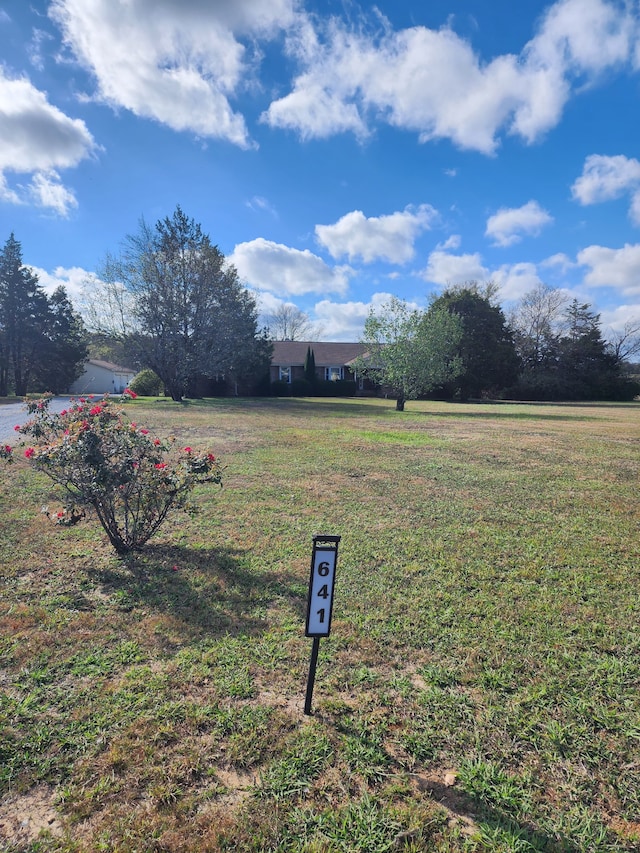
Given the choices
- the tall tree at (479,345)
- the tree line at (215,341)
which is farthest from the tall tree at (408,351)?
the tall tree at (479,345)

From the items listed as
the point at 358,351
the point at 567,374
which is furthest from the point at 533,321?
the point at 358,351

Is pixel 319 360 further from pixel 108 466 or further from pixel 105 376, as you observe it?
pixel 108 466

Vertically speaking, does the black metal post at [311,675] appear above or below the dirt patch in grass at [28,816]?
above

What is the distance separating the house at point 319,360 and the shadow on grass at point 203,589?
36037 millimetres

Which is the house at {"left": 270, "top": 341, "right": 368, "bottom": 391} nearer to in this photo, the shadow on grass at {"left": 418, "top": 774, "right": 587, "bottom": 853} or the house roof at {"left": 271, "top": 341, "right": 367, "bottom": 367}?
the house roof at {"left": 271, "top": 341, "right": 367, "bottom": 367}

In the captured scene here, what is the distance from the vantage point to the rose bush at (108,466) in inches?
132

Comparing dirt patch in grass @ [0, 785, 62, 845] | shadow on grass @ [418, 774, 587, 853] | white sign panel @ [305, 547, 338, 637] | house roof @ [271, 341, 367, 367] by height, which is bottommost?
shadow on grass @ [418, 774, 587, 853]

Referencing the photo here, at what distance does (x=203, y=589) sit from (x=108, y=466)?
1.21 metres

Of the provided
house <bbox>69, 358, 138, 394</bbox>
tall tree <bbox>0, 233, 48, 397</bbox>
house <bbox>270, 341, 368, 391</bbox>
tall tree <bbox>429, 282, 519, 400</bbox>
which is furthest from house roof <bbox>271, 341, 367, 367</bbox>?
tall tree <bbox>0, 233, 48, 397</bbox>

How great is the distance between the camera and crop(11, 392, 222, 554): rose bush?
11.0 ft

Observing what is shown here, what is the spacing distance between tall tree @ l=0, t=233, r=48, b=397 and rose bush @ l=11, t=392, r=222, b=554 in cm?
3024

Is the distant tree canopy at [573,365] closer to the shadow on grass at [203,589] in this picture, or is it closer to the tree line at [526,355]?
the tree line at [526,355]

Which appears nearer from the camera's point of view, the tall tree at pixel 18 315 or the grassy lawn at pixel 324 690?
the grassy lawn at pixel 324 690

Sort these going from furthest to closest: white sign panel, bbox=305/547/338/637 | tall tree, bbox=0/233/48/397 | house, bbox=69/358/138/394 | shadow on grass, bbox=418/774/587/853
→ house, bbox=69/358/138/394 → tall tree, bbox=0/233/48/397 → white sign panel, bbox=305/547/338/637 → shadow on grass, bbox=418/774/587/853
